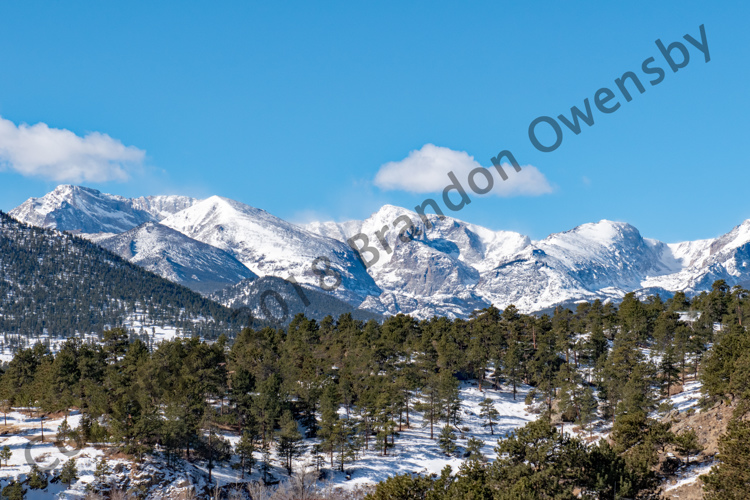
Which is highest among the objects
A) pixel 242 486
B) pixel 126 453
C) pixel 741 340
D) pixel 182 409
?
pixel 741 340

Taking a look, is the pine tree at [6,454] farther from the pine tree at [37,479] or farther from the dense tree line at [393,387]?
the dense tree line at [393,387]

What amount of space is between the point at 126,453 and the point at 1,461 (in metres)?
17.5

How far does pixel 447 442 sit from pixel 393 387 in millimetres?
15538

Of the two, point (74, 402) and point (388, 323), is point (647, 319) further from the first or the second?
point (74, 402)

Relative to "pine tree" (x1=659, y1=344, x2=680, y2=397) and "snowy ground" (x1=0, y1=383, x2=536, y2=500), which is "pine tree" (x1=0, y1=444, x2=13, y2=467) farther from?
"pine tree" (x1=659, y1=344, x2=680, y2=397)

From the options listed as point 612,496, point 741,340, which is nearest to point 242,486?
point 612,496

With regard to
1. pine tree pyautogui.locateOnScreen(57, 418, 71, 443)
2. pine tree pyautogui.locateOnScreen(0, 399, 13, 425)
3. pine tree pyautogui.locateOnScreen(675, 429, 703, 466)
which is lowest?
pine tree pyautogui.locateOnScreen(675, 429, 703, 466)

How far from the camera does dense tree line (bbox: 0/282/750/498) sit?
202 feet

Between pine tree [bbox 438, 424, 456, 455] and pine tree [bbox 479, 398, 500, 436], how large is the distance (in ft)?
38.5

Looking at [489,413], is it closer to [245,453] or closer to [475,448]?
[475,448]

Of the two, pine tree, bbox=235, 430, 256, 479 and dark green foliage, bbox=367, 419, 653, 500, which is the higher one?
dark green foliage, bbox=367, 419, 653, 500

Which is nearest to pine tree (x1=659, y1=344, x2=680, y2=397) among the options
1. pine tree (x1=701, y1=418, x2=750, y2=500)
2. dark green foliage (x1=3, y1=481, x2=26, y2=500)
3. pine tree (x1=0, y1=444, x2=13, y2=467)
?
pine tree (x1=701, y1=418, x2=750, y2=500)

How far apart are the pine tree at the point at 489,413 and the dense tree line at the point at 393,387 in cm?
49

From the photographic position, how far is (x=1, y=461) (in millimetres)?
82375
